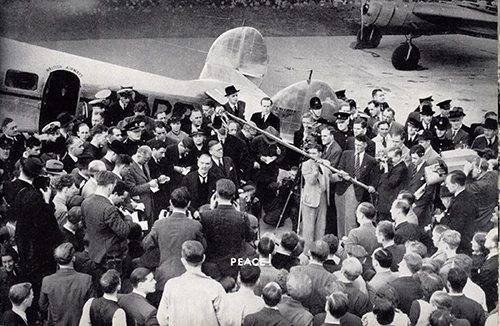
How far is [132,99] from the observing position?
688cm

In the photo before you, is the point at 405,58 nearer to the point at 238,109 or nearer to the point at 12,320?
the point at 238,109

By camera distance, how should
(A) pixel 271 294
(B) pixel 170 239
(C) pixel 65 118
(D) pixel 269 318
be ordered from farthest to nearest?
(C) pixel 65 118
(B) pixel 170 239
(D) pixel 269 318
(A) pixel 271 294

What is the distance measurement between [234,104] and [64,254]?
87.0 inches

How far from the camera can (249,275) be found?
19.2ft

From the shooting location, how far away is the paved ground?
6.91 metres

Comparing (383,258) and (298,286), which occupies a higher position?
(383,258)

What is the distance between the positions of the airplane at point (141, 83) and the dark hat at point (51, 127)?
0.23 feet

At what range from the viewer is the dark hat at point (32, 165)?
A: 20.8 feet

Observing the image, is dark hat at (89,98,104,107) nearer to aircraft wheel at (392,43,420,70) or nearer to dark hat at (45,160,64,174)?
dark hat at (45,160,64,174)

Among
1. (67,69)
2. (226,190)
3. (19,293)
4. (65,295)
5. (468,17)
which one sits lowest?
(19,293)

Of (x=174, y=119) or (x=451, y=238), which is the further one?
(x=174, y=119)

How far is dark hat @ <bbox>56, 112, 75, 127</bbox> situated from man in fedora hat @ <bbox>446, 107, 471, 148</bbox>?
370cm

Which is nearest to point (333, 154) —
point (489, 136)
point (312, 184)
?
point (312, 184)

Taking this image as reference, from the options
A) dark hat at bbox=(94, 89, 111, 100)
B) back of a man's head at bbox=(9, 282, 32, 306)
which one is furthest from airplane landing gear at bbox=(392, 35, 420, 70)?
back of a man's head at bbox=(9, 282, 32, 306)
